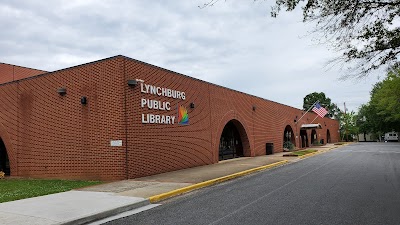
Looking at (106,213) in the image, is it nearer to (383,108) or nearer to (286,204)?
(286,204)

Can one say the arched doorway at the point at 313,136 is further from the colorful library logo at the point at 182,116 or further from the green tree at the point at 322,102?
the green tree at the point at 322,102

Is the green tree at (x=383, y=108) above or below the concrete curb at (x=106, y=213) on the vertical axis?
above

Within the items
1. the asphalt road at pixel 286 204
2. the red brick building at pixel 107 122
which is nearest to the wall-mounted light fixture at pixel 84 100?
the red brick building at pixel 107 122

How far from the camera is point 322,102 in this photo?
11225 cm

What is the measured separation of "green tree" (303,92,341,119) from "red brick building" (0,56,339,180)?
96777 millimetres

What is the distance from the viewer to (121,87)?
14.8 metres

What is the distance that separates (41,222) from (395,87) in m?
42.4

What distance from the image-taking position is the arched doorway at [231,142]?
26000mm

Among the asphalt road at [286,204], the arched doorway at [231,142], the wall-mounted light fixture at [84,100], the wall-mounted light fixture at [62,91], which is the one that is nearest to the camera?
the asphalt road at [286,204]

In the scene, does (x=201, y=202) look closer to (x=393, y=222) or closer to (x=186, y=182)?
(x=186, y=182)

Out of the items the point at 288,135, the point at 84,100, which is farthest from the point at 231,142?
the point at 288,135

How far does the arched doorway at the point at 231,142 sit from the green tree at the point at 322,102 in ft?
290

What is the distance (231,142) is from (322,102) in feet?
303

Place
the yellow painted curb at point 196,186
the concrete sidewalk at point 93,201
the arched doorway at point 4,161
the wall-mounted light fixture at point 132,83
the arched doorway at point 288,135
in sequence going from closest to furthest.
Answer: the concrete sidewalk at point 93,201
the yellow painted curb at point 196,186
the wall-mounted light fixture at point 132,83
the arched doorway at point 4,161
the arched doorway at point 288,135
